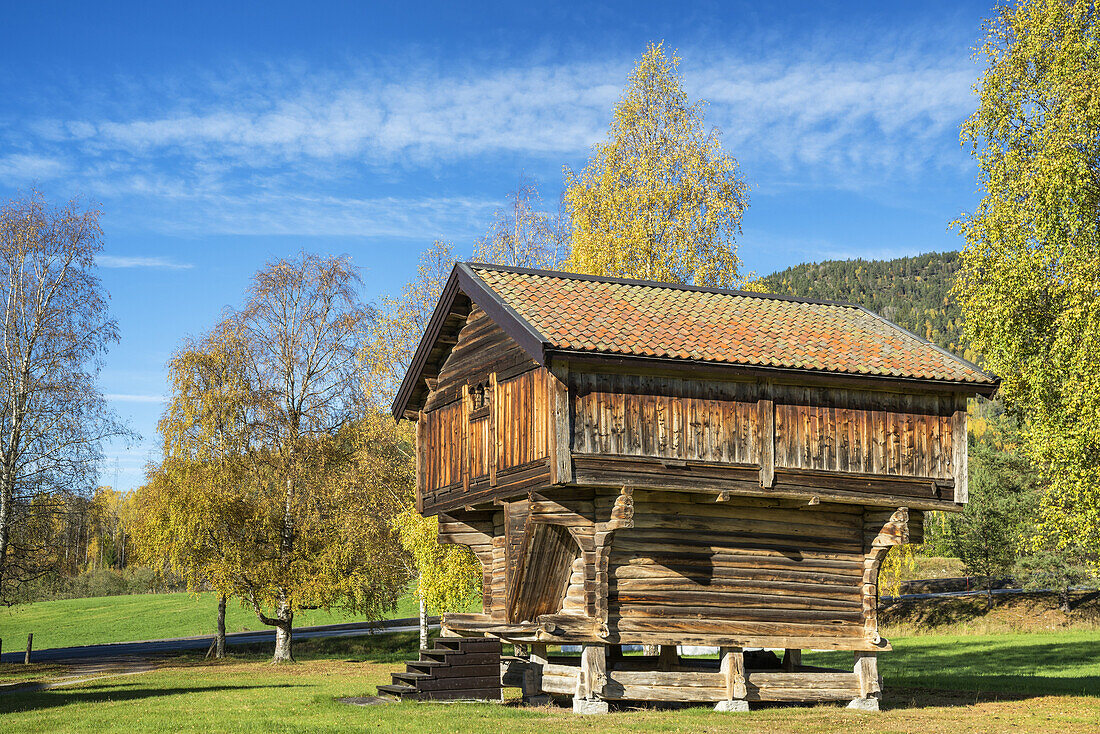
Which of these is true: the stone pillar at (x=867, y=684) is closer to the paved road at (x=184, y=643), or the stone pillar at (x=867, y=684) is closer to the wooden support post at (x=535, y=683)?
the wooden support post at (x=535, y=683)

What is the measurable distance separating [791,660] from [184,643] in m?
35.3

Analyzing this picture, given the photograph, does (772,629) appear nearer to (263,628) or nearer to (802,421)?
(802,421)

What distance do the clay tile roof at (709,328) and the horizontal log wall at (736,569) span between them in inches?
115

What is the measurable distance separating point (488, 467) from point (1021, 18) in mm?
16928

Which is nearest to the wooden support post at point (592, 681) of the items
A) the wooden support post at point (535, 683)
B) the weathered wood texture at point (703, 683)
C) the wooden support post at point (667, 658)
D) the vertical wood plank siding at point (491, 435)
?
the weathered wood texture at point (703, 683)

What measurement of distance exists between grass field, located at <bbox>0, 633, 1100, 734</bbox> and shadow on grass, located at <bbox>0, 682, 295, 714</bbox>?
0.02 metres

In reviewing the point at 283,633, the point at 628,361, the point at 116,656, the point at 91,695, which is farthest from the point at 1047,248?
the point at 116,656

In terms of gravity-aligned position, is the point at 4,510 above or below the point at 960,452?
below

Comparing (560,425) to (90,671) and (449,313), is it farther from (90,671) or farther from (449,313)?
(90,671)

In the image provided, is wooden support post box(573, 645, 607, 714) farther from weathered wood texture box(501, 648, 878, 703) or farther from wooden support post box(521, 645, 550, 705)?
wooden support post box(521, 645, 550, 705)

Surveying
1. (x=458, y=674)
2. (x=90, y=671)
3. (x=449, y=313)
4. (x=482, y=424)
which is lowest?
(x=90, y=671)

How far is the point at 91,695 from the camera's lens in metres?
23.2

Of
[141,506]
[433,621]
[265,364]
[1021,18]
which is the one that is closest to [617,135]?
[1021,18]

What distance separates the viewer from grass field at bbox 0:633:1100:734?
649 inches
